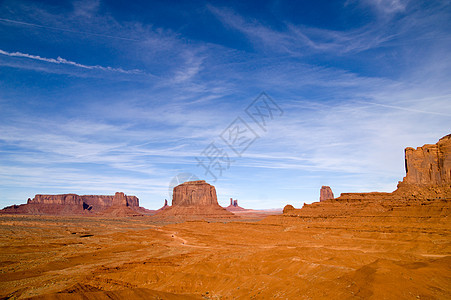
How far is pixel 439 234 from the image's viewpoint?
35.9 metres

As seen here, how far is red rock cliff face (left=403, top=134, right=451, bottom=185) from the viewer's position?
6203 centimetres

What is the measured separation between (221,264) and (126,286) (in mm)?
7710

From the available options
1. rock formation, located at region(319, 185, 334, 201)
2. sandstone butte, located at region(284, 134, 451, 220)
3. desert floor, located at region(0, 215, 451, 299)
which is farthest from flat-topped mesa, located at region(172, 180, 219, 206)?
desert floor, located at region(0, 215, 451, 299)

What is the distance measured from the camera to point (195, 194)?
627 feet

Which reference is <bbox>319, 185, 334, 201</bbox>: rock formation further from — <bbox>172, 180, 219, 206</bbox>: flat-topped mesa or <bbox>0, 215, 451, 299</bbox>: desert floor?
<bbox>0, 215, 451, 299</bbox>: desert floor

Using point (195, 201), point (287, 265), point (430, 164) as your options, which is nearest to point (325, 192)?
point (195, 201)

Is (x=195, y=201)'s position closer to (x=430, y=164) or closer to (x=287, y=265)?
(x=430, y=164)

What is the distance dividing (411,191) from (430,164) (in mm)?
7472

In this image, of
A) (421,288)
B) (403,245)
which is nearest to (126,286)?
(421,288)

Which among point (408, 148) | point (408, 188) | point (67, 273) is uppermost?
point (408, 148)

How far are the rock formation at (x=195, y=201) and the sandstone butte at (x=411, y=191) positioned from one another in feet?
346

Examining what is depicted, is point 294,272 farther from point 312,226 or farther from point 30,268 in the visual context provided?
point 312,226

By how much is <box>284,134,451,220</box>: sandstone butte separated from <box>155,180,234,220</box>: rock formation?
346 feet

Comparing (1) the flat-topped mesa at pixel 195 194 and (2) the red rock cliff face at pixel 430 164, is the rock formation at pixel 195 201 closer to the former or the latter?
(1) the flat-topped mesa at pixel 195 194
